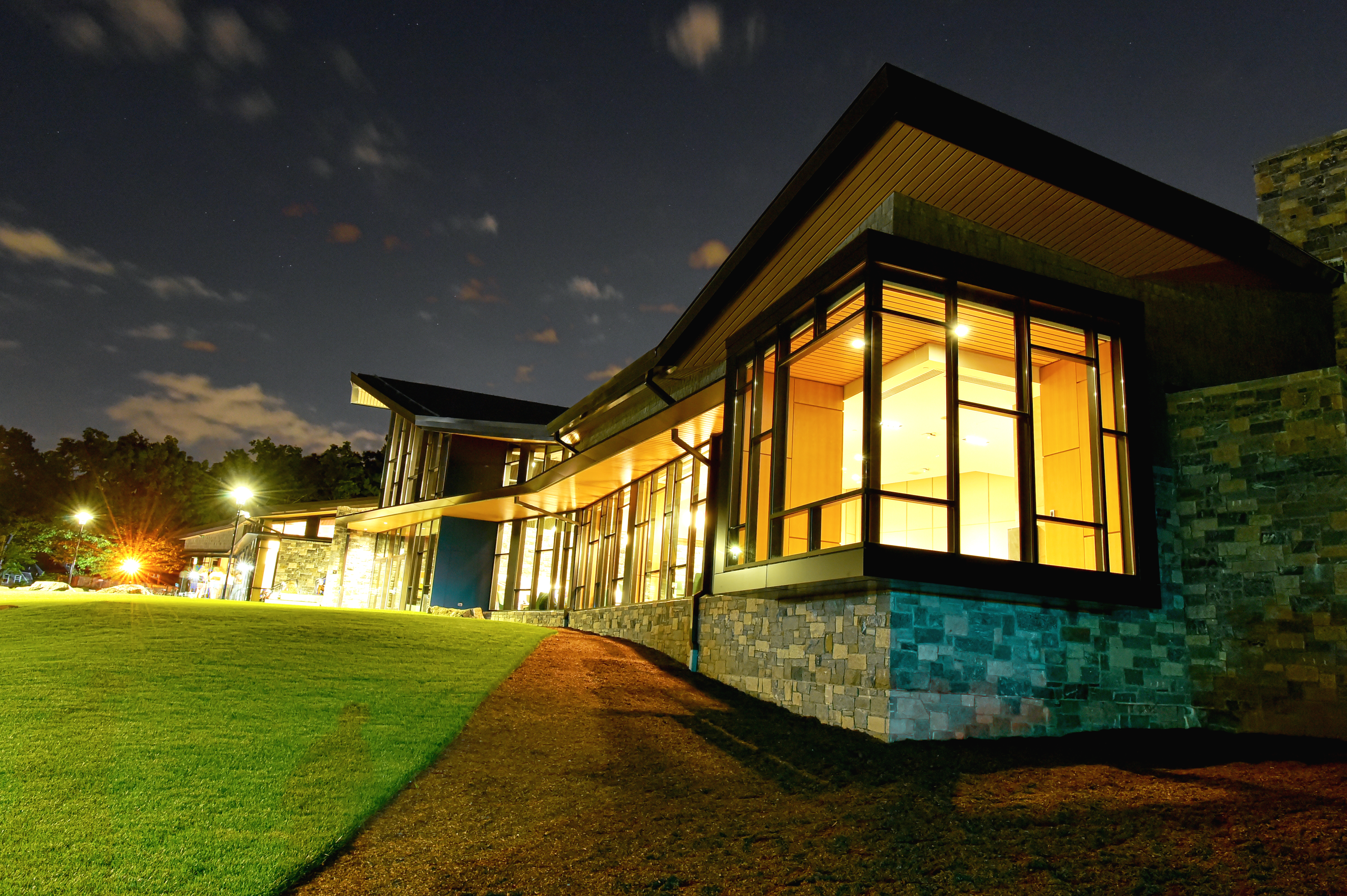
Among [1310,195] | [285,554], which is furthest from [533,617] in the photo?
[1310,195]

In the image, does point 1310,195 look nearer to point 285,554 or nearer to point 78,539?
point 285,554

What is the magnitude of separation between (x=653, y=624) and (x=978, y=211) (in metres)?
8.87

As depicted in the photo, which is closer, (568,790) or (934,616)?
(568,790)

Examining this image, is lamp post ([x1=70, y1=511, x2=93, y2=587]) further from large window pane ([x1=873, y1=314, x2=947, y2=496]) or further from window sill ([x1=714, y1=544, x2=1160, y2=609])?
window sill ([x1=714, y1=544, x2=1160, y2=609])

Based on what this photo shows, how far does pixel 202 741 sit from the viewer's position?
23.8 ft

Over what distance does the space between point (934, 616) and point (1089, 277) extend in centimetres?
495

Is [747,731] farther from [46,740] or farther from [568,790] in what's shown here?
[46,740]

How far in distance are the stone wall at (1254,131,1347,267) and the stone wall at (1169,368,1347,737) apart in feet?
17.9

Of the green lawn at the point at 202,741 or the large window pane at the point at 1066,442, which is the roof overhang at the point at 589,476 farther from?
the green lawn at the point at 202,741

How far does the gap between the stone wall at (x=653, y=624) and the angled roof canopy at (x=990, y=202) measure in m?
5.26

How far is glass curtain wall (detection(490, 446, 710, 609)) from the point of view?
15.4 m

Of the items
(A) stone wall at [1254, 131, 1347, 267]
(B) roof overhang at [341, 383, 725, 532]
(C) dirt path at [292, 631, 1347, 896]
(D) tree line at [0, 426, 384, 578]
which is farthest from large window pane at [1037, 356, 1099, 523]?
(D) tree line at [0, 426, 384, 578]

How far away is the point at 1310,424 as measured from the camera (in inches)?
360

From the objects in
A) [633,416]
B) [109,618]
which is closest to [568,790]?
[109,618]
